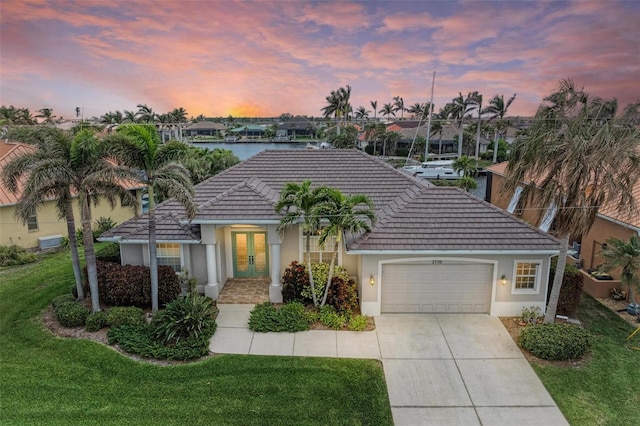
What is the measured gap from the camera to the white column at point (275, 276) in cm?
1327

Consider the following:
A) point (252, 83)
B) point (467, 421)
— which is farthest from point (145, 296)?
point (252, 83)

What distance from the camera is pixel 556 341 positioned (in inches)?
410

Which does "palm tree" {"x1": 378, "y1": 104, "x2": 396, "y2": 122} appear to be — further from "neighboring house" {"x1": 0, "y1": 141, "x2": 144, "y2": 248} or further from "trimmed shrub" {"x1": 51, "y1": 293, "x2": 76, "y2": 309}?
"trimmed shrub" {"x1": 51, "y1": 293, "x2": 76, "y2": 309}

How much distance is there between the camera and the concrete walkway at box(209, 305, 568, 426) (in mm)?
8492

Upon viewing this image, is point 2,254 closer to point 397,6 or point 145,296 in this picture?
point 145,296

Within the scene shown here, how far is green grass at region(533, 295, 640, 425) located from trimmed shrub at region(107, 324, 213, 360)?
890 cm

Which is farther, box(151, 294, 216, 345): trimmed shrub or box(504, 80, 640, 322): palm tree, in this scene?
box(151, 294, 216, 345): trimmed shrub

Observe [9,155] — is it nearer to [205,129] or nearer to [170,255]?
[170,255]

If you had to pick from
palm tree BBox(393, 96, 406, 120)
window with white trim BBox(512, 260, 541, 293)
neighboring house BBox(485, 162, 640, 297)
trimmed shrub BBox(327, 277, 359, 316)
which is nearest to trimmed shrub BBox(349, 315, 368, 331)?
trimmed shrub BBox(327, 277, 359, 316)

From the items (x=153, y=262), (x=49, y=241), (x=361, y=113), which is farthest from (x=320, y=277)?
(x=361, y=113)

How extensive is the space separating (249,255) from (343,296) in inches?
185

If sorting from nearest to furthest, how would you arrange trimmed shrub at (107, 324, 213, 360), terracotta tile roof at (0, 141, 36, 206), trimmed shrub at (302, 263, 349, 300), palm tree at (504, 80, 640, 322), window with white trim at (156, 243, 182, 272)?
1. palm tree at (504, 80, 640, 322)
2. trimmed shrub at (107, 324, 213, 360)
3. trimmed shrub at (302, 263, 349, 300)
4. window with white trim at (156, 243, 182, 272)
5. terracotta tile roof at (0, 141, 36, 206)

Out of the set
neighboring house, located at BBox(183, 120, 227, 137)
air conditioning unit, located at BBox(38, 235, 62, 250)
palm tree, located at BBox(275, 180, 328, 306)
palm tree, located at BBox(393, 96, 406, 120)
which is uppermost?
palm tree, located at BBox(393, 96, 406, 120)

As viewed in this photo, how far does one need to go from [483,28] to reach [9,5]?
18.0 meters
